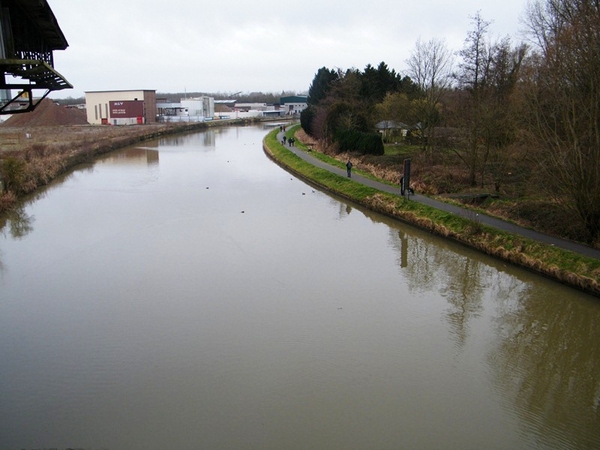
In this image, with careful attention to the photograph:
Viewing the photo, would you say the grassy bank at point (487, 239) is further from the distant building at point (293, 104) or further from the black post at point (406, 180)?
the distant building at point (293, 104)

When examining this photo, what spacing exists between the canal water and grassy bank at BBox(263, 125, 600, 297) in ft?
1.15

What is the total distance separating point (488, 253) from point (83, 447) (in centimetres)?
1061

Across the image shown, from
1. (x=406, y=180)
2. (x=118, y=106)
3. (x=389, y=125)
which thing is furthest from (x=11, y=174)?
(x=118, y=106)

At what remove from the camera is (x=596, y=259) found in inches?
445

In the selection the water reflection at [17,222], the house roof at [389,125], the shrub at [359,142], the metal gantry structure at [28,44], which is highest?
the metal gantry structure at [28,44]

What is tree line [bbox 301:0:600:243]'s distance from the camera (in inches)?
490

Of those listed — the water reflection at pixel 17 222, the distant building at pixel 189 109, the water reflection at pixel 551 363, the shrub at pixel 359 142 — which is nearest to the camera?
the water reflection at pixel 551 363

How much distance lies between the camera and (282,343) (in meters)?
9.01

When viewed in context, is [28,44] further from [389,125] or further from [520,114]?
[389,125]

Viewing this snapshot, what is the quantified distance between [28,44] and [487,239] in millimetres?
11381

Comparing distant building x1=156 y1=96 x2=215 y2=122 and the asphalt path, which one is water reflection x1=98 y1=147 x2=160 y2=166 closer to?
the asphalt path

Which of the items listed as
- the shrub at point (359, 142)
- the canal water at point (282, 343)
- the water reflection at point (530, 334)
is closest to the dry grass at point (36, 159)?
the canal water at point (282, 343)

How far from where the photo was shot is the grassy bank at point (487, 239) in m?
11.2

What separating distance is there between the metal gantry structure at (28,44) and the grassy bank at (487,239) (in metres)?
10.6
